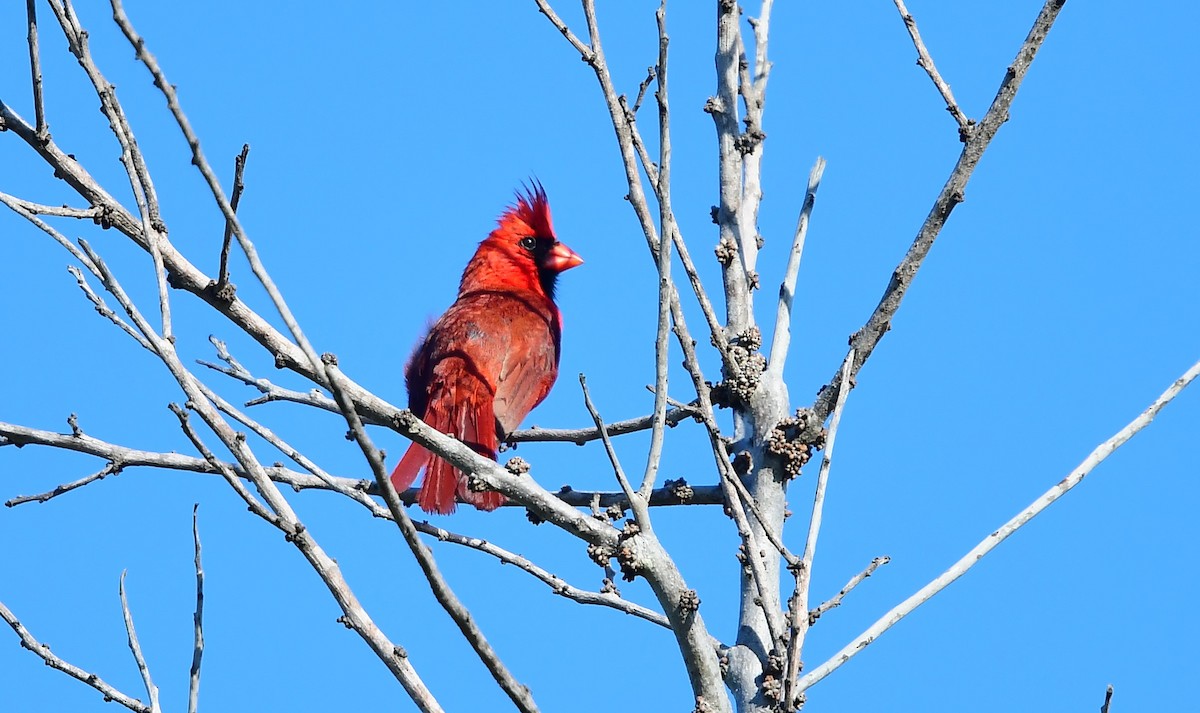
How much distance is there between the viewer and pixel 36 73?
9.22 feet

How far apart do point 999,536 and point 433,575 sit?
133 centimetres

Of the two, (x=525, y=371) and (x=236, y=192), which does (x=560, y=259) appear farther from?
(x=236, y=192)

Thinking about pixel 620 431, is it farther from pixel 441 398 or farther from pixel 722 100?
pixel 441 398

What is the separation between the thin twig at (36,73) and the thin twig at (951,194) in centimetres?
204

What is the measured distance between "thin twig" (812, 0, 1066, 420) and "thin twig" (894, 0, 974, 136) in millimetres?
52

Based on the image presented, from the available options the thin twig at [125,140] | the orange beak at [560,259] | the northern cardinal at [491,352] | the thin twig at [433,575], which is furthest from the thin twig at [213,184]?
the orange beak at [560,259]

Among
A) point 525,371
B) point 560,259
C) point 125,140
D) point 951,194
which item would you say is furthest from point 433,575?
point 560,259

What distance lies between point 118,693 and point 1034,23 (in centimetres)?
277

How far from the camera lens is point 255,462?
8.57 ft

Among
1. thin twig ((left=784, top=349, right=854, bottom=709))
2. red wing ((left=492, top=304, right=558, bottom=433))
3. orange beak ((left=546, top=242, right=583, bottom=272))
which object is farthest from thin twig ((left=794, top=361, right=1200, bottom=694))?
orange beak ((left=546, top=242, right=583, bottom=272))

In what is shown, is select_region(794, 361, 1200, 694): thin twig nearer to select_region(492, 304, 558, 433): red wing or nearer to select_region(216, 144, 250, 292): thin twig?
select_region(216, 144, 250, 292): thin twig

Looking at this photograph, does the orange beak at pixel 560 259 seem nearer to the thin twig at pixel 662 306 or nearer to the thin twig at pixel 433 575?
the thin twig at pixel 662 306

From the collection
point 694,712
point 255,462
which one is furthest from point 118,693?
point 694,712

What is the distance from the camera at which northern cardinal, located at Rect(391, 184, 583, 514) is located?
15.7ft
